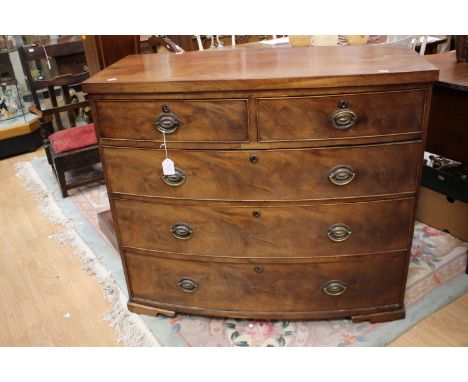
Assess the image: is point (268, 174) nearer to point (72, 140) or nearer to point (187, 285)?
point (187, 285)

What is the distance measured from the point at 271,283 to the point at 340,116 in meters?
0.67

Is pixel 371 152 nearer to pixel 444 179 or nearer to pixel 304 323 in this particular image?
pixel 304 323

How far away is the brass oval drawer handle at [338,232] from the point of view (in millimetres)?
1487

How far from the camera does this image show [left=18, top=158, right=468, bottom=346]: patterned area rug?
167 cm

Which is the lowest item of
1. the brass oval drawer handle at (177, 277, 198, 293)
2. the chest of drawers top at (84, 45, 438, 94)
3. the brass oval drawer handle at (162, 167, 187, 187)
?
the brass oval drawer handle at (177, 277, 198, 293)

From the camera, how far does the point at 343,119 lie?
4.28 ft

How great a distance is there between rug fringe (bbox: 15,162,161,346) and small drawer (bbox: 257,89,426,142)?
3.16ft

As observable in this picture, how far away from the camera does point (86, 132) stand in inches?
113

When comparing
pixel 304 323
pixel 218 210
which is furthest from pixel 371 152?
pixel 304 323

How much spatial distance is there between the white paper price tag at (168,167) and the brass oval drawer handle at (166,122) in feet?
0.31

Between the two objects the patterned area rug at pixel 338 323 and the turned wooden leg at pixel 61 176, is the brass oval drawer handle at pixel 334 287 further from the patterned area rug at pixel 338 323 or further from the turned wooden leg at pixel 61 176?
the turned wooden leg at pixel 61 176

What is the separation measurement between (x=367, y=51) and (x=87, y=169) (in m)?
2.27

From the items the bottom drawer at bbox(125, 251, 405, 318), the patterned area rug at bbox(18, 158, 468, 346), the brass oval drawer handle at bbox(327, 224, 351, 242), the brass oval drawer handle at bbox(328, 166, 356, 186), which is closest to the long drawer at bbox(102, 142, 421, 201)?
the brass oval drawer handle at bbox(328, 166, 356, 186)

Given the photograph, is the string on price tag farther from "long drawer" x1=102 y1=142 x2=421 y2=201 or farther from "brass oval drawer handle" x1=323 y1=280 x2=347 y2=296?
"brass oval drawer handle" x1=323 y1=280 x2=347 y2=296
